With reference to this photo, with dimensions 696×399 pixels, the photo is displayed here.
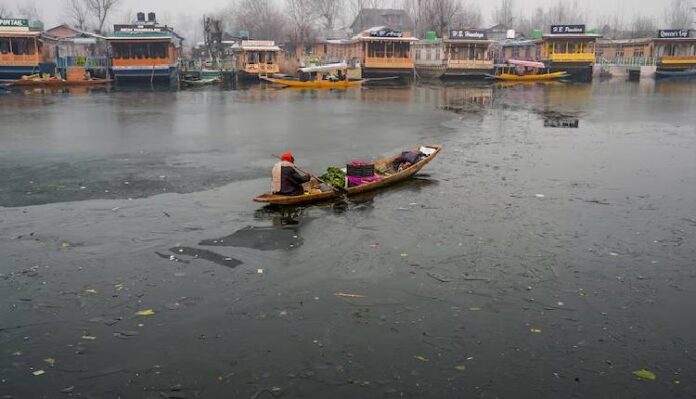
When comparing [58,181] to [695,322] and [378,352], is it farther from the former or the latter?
[695,322]

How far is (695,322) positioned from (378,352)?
143 inches

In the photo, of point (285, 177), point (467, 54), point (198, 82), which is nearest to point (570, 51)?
point (467, 54)

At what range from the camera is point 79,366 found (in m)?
5.72

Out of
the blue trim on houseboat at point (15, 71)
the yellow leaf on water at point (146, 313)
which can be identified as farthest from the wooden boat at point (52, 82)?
the yellow leaf on water at point (146, 313)

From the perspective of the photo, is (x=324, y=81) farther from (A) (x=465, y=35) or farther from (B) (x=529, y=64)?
(B) (x=529, y=64)

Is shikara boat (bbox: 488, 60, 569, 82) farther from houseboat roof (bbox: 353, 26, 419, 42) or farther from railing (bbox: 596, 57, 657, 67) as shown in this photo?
railing (bbox: 596, 57, 657, 67)

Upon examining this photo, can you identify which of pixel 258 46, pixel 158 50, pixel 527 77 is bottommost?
pixel 527 77

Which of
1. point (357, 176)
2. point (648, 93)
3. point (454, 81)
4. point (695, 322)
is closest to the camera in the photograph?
point (695, 322)

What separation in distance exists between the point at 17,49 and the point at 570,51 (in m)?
46.3

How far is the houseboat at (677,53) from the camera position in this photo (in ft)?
182

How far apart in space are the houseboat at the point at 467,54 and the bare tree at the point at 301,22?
2217 cm

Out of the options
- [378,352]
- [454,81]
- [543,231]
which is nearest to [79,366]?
[378,352]

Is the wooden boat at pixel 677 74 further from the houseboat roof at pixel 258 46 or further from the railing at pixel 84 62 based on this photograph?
the railing at pixel 84 62

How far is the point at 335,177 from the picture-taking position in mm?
11734
